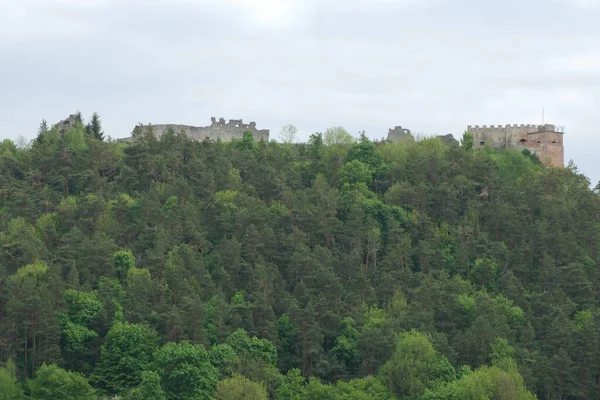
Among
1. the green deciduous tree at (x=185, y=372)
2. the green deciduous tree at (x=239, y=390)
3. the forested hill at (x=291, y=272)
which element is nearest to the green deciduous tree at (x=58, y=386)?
the forested hill at (x=291, y=272)

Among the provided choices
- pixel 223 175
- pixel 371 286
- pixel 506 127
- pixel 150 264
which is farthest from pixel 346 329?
pixel 506 127

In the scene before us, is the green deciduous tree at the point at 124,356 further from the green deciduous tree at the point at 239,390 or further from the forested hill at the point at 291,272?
the green deciduous tree at the point at 239,390

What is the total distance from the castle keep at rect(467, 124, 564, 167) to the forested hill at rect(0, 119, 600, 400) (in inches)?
134

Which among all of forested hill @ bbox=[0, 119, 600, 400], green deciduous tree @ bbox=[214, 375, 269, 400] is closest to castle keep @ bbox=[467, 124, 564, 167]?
forested hill @ bbox=[0, 119, 600, 400]

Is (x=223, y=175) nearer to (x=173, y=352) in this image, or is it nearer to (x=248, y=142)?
(x=248, y=142)

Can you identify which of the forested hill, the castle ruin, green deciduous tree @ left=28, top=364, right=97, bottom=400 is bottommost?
green deciduous tree @ left=28, top=364, right=97, bottom=400

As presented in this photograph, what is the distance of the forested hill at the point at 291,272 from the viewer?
71438mm

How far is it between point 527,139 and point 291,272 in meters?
31.6

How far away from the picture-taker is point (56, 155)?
92188 millimetres

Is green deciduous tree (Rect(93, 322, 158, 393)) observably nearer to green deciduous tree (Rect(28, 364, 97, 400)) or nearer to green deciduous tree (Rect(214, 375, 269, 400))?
green deciduous tree (Rect(28, 364, 97, 400))

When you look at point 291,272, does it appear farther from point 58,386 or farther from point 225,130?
point 225,130

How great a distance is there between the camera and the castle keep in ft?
342

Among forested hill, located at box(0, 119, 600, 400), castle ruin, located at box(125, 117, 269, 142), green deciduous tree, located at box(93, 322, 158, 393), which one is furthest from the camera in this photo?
castle ruin, located at box(125, 117, 269, 142)

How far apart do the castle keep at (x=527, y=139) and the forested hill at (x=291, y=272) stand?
3.40m
